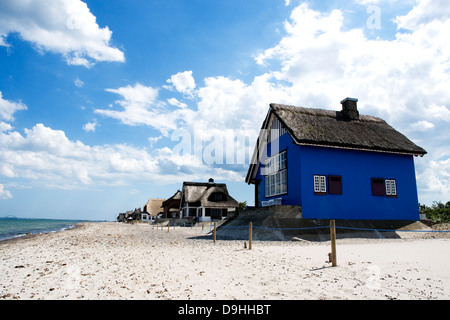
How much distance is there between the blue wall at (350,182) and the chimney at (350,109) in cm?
385

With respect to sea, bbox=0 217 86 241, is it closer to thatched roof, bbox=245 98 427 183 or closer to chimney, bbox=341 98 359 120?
thatched roof, bbox=245 98 427 183

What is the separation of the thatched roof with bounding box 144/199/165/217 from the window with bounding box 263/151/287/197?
5783 cm

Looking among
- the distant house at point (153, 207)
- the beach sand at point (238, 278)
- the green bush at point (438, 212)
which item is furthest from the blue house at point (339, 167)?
the distant house at point (153, 207)

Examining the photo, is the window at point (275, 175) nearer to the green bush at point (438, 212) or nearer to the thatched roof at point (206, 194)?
the green bush at point (438, 212)

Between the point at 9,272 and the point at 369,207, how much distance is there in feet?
56.3

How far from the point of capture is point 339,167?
1681 cm

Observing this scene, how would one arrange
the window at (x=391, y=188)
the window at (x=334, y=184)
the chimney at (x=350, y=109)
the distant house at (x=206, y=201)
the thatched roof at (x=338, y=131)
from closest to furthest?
the window at (x=334, y=184) → the thatched roof at (x=338, y=131) → the window at (x=391, y=188) → the chimney at (x=350, y=109) → the distant house at (x=206, y=201)

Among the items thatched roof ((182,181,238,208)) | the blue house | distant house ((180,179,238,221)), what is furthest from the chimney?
thatched roof ((182,181,238,208))

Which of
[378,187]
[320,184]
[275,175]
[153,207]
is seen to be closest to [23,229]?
[153,207]

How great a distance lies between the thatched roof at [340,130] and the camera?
651 inches

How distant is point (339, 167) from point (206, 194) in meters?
30.2
